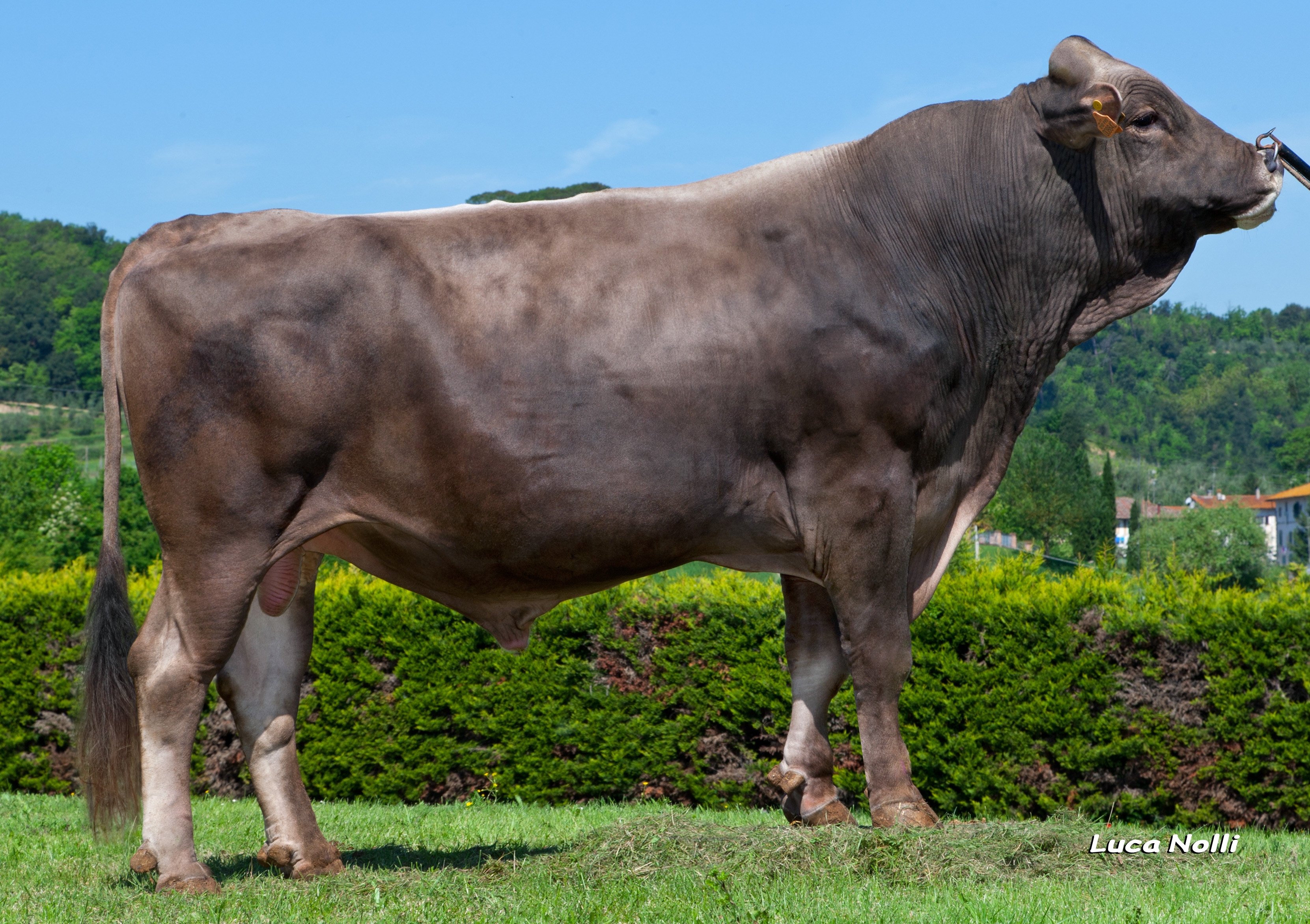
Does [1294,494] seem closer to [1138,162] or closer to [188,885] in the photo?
[1138,162]

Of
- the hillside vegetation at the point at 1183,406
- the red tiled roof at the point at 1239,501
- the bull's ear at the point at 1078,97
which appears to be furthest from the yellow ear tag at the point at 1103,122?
the hillside vegetation at the point at 1183,406

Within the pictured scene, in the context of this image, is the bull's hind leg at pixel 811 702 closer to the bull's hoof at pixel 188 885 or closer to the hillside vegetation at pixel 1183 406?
the bull's hoof at pixel 188 885

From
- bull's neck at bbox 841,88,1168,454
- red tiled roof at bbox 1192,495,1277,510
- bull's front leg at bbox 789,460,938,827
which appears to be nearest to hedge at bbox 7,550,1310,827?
bull's front leg at bbox 789,460,938,827

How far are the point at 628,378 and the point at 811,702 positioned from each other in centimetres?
165

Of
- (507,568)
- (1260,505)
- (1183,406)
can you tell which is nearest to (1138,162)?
(507,568)

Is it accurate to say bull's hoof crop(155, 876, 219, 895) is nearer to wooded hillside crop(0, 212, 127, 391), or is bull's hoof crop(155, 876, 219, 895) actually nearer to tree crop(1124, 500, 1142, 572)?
tree crop(1124, 500, 1142, 572)

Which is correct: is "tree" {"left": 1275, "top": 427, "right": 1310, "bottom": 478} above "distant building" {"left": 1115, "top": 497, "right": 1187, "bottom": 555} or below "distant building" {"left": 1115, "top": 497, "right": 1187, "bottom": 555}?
above

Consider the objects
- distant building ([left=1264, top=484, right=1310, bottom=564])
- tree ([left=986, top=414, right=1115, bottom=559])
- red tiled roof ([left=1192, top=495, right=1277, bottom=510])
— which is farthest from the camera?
distant building ([left=1264, top=484, right=1310, bottom=564])

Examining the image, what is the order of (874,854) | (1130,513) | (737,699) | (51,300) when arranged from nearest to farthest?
(874,854) < (737,699) < (51,300) < (1130,513)

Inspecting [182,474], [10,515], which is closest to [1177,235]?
[182,474]

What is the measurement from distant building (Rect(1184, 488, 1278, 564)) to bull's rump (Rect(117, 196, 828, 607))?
13813cm

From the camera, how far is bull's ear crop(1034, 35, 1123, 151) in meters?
4.51

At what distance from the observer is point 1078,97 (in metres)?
Answer: 4.62

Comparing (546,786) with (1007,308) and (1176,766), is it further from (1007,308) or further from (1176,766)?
(1007,308)
